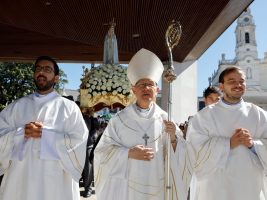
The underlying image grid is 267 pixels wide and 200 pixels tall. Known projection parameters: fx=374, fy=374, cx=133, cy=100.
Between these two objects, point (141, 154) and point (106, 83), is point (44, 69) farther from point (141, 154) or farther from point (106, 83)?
point (141, 154)

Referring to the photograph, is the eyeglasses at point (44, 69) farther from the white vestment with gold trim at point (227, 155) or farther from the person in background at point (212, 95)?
the person in background at point (212, 95)

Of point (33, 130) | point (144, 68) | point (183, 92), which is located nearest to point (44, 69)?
point (33, 130)

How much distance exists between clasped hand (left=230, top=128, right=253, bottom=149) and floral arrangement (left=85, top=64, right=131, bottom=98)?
1463 millimetres

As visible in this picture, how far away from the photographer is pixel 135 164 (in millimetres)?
3914

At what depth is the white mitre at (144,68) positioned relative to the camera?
165 inches

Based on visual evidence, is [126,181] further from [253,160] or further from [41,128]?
[253,160]

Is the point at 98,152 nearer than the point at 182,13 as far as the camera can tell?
Yes

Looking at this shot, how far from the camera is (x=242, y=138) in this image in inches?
148

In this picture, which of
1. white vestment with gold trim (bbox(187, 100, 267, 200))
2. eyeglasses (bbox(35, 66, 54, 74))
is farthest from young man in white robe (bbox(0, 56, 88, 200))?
white vestment with gold trim (bbox(187, 100, 267, 200))

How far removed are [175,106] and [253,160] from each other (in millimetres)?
11568

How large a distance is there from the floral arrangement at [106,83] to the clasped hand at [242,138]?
1.46 meters

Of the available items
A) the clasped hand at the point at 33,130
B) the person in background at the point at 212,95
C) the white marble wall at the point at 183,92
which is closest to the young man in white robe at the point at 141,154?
the clasped hand at the point at 33,130

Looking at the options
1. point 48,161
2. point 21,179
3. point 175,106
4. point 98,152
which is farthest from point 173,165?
point 175,106

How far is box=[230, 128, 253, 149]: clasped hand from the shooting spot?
3.77 metres
